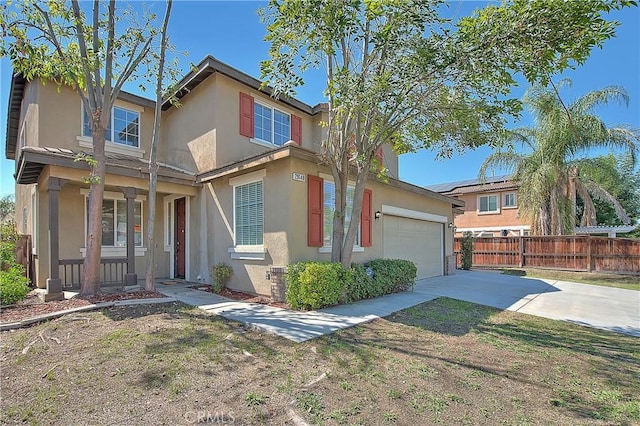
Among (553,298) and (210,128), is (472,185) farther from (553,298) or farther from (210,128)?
(210,128)

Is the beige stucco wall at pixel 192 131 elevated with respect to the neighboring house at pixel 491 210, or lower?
elevated

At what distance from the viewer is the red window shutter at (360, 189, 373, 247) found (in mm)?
9934

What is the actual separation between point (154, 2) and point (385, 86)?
5.85 meters

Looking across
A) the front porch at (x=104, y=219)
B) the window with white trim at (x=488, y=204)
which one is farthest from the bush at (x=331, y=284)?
the window with white trim at (x=488, y=204)

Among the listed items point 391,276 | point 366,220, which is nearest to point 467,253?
point 366,220

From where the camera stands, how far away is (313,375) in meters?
4.00

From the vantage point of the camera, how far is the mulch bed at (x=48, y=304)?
613cm

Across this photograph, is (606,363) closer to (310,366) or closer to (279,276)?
(310,366)

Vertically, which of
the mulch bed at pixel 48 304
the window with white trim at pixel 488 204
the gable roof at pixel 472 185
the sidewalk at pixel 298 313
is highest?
the gable roof at pixel 472 185

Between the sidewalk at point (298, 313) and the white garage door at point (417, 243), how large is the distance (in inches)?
112

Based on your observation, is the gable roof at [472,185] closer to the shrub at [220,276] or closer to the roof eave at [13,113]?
the shrub at [220,276]

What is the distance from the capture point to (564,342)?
557 cm

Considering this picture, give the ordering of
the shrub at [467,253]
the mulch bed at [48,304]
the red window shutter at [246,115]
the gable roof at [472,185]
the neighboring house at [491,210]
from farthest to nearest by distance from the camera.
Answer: the gable roof at [472,185]
the neighboring house at [491,210]
the shrub at [467,253]
the red window shutter at [246,115]
the mulch bed at [48,304]

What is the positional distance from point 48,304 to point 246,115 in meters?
7.10
